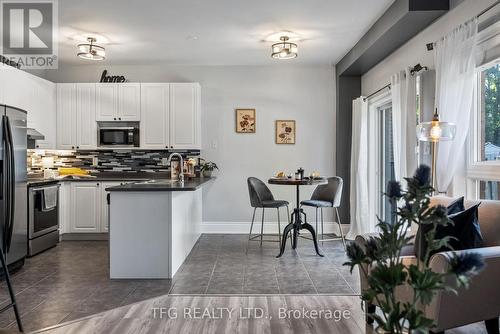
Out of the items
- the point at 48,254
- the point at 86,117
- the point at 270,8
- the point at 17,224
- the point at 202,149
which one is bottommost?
the point at 48,254

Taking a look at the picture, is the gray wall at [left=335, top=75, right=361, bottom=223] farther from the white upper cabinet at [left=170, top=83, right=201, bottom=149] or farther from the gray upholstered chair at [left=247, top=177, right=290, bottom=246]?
the white upper cabinet at [left=170, top=83, right=201, bottom=149]

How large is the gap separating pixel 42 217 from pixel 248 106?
3.18 metres

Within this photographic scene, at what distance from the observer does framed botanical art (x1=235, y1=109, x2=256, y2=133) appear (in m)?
5.79

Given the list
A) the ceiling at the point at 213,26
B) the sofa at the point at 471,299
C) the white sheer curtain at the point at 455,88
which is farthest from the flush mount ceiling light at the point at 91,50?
the sofa at the point at 471,299

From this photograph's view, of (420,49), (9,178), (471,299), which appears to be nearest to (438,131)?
(471,299)

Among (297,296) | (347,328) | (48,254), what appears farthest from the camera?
(48,254)

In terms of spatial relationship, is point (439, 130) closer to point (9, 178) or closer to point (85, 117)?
point (9, 178)

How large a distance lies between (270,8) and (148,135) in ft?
8.78

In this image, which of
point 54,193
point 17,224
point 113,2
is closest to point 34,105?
point 54,193

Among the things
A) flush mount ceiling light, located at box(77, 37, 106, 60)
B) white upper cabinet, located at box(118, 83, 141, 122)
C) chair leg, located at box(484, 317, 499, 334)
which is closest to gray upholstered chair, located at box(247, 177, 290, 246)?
white upper cabinet, located at box(118, 83, 141, 122)

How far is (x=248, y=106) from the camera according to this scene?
229 inches

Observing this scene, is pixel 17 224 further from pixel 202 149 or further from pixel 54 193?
pixel 202 149

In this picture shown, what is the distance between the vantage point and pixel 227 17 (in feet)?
12.6

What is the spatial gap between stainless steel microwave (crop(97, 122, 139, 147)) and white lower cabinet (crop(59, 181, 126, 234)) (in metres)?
0.60
